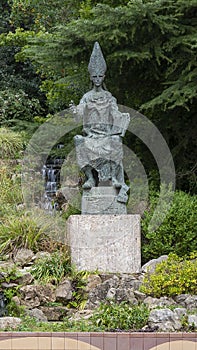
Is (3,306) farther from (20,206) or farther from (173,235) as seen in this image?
(20,206)

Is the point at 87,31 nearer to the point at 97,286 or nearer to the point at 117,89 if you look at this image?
the point at 117,89

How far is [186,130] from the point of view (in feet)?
43.8

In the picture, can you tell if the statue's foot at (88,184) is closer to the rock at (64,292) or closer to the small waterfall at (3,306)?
the rock at (64,292)

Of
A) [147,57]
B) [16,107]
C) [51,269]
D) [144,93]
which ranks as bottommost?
[51,269]

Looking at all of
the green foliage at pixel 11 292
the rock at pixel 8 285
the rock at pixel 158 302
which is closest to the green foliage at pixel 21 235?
the green foliage at pixel 11 292

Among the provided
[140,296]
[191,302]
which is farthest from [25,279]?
[191,302]

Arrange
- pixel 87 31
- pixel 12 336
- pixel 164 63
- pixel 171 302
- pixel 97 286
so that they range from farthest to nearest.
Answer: pixel 164 63, pixel 87 31, pixel 97 286, pixel 171 302, pixel 12 336

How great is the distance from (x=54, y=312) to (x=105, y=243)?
1.44m

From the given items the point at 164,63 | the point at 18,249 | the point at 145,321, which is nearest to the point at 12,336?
the point at 145,321

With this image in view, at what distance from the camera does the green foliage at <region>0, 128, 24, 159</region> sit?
1470 centimetres

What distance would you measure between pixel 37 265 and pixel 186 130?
490cm

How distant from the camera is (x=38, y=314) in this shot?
868 cm

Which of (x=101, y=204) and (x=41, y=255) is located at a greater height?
(x=101, y=204)

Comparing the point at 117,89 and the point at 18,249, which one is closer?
the point at 18,249
